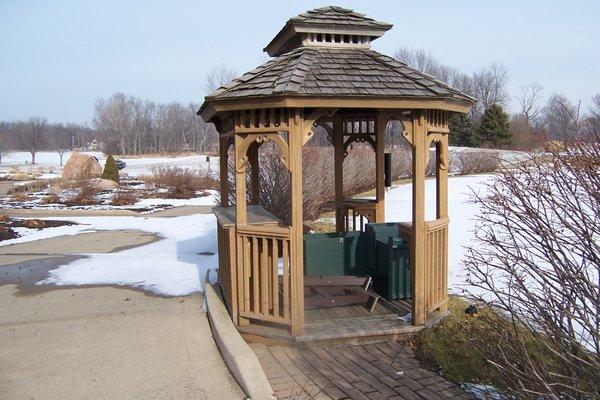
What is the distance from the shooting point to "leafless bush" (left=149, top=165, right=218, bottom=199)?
83.7 ft

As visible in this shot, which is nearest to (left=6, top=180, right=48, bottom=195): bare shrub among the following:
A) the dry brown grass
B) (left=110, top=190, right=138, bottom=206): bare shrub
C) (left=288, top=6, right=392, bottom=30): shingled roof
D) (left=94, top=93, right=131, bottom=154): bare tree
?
the dry brown grass

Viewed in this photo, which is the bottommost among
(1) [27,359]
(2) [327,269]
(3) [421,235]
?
(1) [27,359]

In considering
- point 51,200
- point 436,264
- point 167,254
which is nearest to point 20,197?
point 51,200

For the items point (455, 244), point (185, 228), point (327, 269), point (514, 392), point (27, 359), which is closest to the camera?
point (514, 392)

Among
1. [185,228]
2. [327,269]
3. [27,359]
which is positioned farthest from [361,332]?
[185,228]

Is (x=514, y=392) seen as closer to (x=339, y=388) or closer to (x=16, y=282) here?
(x=339, y=388)

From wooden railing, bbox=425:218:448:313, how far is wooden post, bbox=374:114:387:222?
1.77 meters

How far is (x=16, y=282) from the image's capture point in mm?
8859

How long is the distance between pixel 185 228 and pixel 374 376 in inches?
Answer: 430

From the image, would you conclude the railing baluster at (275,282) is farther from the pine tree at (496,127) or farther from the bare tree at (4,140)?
the bare tree at (4,140)

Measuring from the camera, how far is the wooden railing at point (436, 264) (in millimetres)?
5859

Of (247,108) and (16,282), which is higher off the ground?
(247,108)

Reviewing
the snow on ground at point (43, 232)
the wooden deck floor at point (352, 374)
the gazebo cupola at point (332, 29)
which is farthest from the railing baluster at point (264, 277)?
the snow on ground at point (43, 232)

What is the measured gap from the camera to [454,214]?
14594mm
